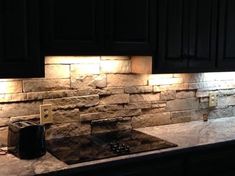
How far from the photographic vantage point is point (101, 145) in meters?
2.21

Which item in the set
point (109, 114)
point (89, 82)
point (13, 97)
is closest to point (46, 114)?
point (13, 97)

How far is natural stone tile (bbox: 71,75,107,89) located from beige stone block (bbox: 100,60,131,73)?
65 millimetres

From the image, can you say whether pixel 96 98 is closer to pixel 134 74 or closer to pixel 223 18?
pixel 134 74

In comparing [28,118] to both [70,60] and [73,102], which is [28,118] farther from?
[70,60]

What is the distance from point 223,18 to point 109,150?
137 centimetres

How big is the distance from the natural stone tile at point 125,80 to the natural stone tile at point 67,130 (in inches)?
14.4

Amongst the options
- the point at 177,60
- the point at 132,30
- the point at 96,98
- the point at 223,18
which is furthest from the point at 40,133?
A: the point at 223,18

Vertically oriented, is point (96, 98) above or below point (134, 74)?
below

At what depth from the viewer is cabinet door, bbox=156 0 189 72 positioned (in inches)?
93.2

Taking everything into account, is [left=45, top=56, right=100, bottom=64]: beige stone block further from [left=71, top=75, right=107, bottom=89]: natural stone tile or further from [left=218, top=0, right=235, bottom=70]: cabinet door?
[left=218, top=0, right=235, bottom=70]: cabinet door

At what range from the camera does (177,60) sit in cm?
247

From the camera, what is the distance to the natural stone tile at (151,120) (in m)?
2.71

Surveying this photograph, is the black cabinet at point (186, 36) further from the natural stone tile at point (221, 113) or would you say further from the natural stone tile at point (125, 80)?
the natural stone tile at point (221, 113)

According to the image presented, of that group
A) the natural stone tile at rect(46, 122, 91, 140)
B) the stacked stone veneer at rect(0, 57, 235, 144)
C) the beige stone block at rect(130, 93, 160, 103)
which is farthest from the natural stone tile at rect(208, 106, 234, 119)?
the natural stone tile at rect(46, 122, 91, 140)
